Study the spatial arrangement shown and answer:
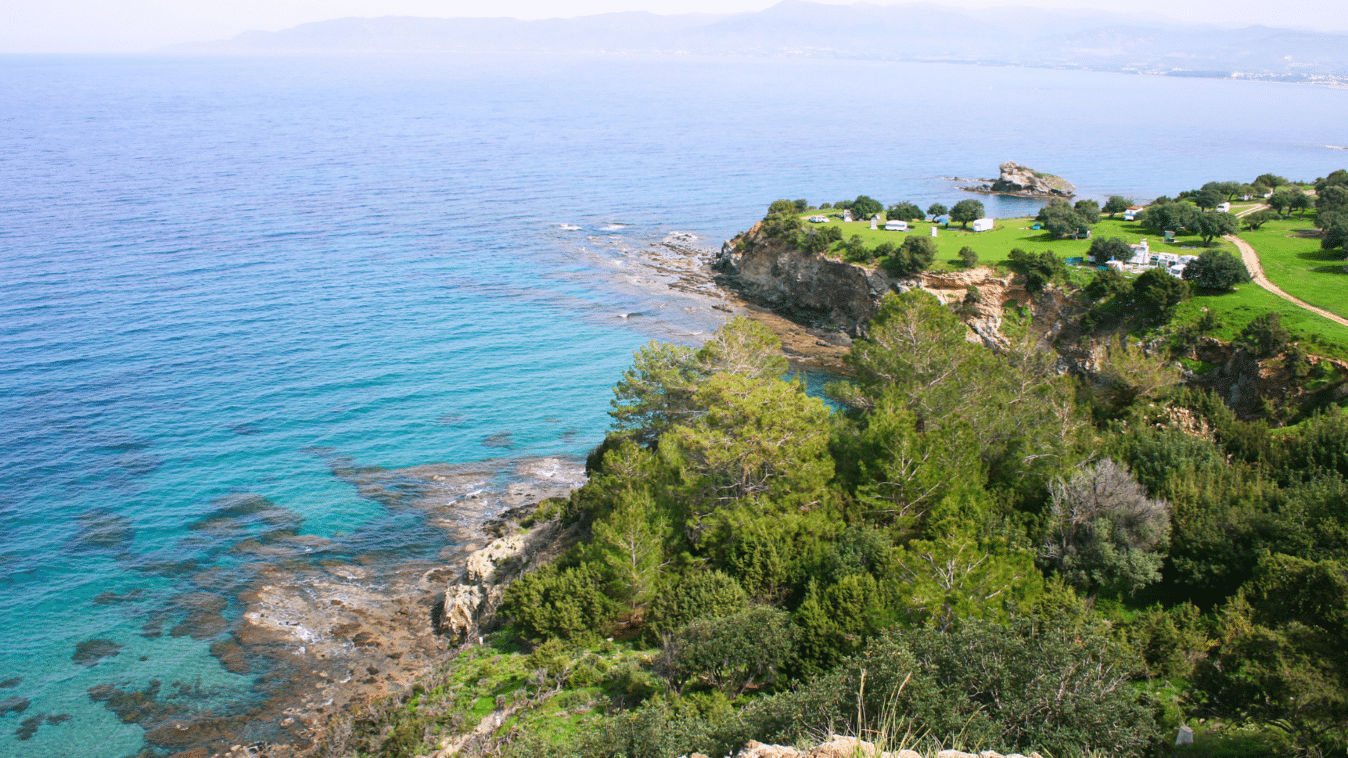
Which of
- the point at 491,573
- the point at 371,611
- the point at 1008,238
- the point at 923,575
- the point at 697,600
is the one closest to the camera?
the point at 923,575

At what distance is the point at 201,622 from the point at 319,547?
6836 millimetres

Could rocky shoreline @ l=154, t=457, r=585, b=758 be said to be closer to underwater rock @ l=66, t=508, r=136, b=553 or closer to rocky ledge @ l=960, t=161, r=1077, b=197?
underwater rock @ l=66, t=508, r=136, b=553

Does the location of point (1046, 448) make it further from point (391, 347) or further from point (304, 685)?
point (391, 347)

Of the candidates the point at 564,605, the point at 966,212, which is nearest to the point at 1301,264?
the point at 966,212

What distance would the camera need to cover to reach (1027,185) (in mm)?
130250

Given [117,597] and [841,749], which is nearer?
[841,749]

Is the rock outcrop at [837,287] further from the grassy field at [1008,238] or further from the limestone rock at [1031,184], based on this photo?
the limestone rock at [1031,184]

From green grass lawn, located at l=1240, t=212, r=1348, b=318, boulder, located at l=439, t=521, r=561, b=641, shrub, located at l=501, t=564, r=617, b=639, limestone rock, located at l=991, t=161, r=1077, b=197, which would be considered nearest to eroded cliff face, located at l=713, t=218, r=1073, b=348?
green grass lawn, located at l=1240, t=212, r=1348, b=318

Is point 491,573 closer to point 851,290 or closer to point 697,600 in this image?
point 697,600

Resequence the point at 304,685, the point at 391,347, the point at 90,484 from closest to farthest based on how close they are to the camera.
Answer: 1. the point at 304,685
2. the point at 90,484
3. the point at 391,347

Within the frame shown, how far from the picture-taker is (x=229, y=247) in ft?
297

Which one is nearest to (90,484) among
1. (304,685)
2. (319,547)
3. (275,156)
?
(319,547)

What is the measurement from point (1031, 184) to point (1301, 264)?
73.7 metres

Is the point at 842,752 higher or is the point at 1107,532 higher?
the point at 842,752
